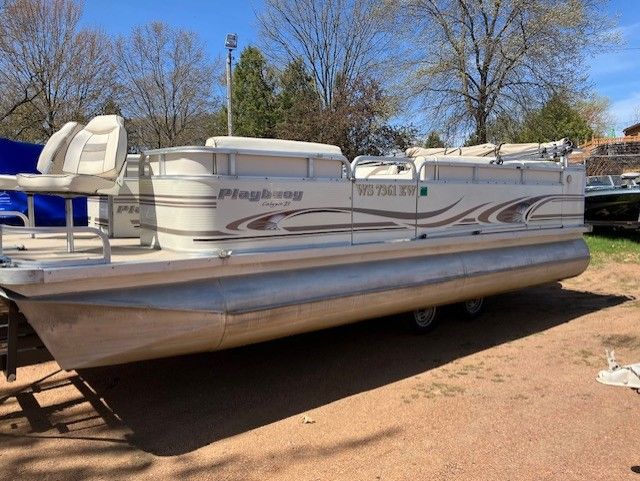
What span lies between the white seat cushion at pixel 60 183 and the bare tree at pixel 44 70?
18.0 meters

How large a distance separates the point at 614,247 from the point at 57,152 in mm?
10944

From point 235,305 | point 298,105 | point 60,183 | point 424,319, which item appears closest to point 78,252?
point 60,183

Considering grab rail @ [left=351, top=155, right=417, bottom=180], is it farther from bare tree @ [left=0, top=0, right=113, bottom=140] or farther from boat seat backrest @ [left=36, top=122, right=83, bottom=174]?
bare tree @ [left=0, top=0, right=113, bottom=140]

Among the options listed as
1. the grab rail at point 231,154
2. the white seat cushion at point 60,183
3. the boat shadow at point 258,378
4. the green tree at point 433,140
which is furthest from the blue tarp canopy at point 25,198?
the green tree at point 433,140

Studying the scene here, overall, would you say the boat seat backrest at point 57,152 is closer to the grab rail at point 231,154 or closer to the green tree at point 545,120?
the grab rail at point 231,154

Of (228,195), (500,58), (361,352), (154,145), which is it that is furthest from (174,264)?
(154,145)

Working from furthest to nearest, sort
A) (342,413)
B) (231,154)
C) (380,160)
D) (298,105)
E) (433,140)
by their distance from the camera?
(298,105) < (433,140) < (380,160) < (342,413) < (231,154)

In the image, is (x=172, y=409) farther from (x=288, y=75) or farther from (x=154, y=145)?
(x=154, y=145)

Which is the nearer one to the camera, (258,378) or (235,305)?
(235,305)

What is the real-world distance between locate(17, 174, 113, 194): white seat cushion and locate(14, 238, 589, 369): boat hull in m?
0.78

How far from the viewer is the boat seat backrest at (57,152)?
16.8ft

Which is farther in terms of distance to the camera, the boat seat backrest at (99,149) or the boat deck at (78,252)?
the boat seat backrest at (99,149)

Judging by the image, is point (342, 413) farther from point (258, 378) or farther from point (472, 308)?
point (472, 308)

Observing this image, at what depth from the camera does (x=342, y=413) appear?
448 cm
